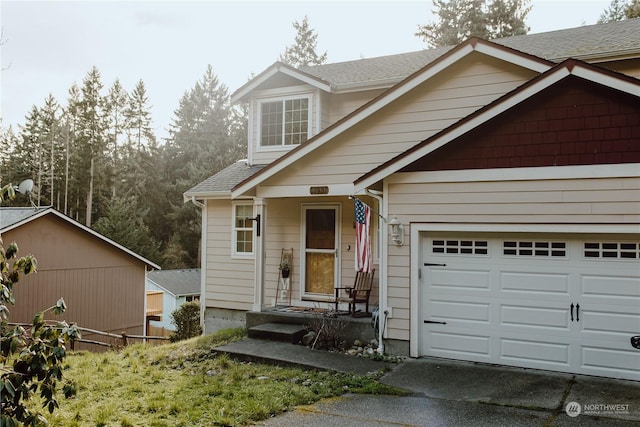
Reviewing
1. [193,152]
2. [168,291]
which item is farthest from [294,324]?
[193,152]

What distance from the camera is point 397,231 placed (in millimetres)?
8320

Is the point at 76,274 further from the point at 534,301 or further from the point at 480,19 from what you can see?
the point at 480,19

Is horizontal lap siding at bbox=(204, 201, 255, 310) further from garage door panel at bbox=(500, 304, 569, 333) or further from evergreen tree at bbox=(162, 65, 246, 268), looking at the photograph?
evergreen tree at bbox=(162, 65, 246, 268)

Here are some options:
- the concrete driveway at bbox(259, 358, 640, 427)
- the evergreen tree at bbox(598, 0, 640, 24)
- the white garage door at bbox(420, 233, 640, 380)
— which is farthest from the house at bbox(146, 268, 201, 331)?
the evergreen tree at bbox(598, 0, 640, 24)

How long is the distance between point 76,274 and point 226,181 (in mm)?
8134

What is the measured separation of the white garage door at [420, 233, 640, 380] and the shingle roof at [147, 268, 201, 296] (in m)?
21.8

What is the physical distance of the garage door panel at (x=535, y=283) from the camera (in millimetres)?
7344

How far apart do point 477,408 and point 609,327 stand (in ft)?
8.29

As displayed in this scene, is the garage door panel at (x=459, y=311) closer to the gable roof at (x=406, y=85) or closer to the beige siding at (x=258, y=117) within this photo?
the gable roof at (x=406, y=85)

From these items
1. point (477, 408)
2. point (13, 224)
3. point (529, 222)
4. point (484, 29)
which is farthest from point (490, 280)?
point (484, 29)

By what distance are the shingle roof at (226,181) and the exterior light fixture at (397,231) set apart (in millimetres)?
Result: 5362

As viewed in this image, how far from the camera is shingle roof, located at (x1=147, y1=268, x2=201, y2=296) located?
27641mm

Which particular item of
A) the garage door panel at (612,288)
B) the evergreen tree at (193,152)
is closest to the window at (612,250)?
the garage door panel at (612,288)

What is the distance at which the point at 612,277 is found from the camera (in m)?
7.05
